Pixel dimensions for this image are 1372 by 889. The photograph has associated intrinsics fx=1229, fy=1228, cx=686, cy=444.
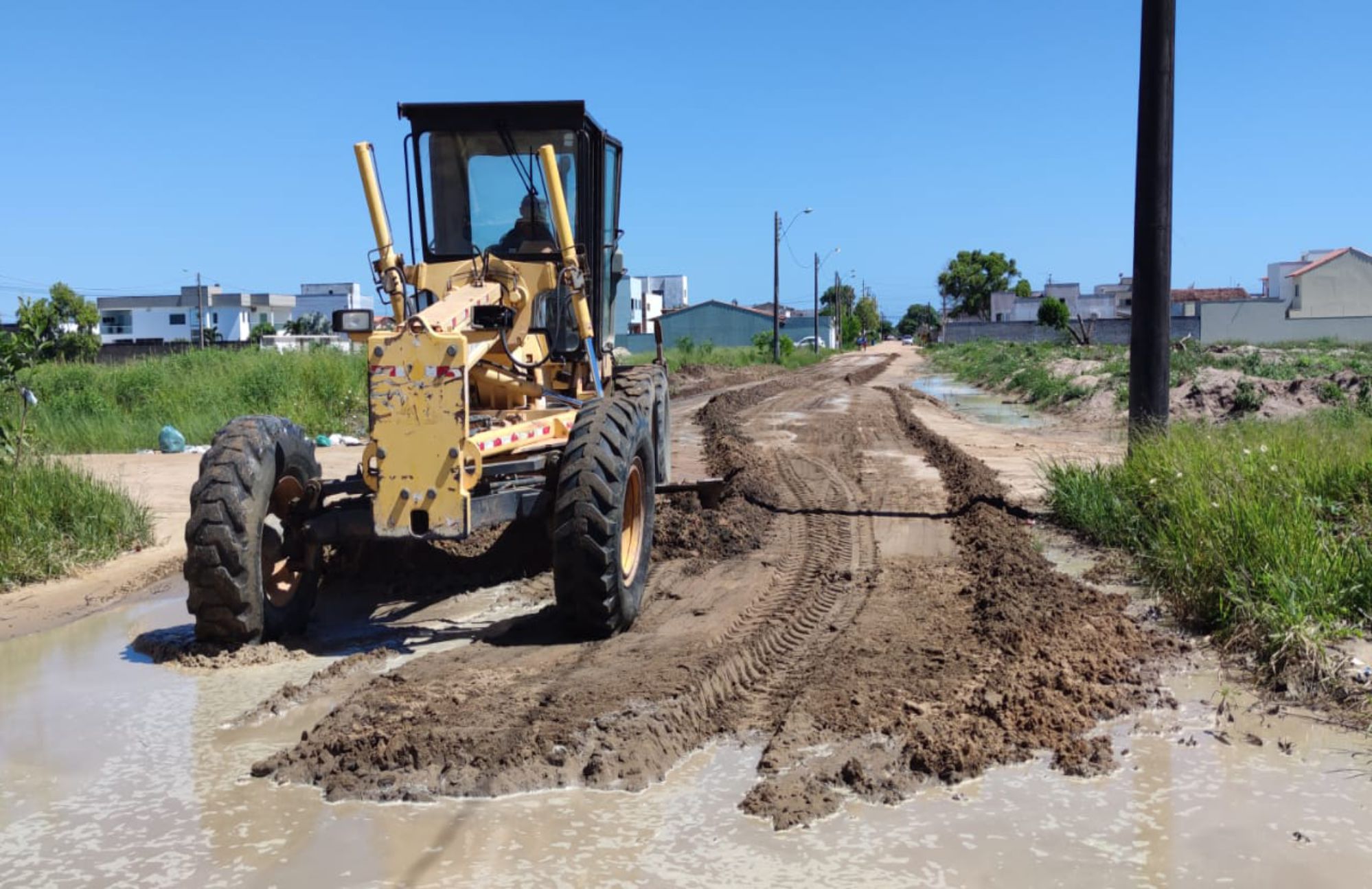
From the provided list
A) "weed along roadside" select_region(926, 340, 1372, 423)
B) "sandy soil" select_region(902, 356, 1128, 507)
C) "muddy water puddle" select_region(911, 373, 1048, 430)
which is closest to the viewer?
"sandy soil" select_region(902, 356, 1128, 507)

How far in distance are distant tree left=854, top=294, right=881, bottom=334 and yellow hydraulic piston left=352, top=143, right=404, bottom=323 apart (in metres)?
129

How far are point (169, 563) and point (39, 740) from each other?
4.49 m

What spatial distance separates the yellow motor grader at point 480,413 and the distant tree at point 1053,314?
72.4m

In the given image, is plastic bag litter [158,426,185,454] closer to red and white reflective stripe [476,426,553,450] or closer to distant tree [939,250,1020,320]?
red and white reflective stripe [476,426,553,450]

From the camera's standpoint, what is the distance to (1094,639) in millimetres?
6879

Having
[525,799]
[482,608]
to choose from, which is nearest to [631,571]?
[482,608]

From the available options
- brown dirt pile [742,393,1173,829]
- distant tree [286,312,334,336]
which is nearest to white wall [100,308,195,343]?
distant tree [286,312,334,336]

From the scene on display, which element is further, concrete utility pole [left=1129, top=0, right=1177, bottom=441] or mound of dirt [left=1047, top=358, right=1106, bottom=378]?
mound of dirt [left=1047, top=358, right=1106, bottom=378]

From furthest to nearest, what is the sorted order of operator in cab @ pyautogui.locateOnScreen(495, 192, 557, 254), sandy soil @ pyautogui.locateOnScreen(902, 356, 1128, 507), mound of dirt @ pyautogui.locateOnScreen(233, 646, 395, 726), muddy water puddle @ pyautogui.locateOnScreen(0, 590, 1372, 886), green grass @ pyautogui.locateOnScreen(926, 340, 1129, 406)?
green grass @ pyautogui.locateOnScreen(926, 340, 1129, 406) → sandy soil @ pyautogui.locateOnScreen(902, 356, 1128, 507) → operator in cab @ pyautogui.locateOnScreen(495, 192, 557, 254) → mound of dirt @ pyautogui.locateOnScreen(233, 646, 395, 726) → muddy water puddle @ pyautogui.locateOnScreen(0, 590, 1372, 886)

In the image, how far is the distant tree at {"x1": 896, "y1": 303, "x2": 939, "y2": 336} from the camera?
546ft

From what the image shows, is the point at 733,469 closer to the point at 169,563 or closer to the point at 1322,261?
the point at 169,563

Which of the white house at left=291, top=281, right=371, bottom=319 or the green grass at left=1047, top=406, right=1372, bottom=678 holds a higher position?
the white house at left=291, top=281, right=371, bottom=319

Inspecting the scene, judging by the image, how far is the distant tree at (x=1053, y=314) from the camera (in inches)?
3078

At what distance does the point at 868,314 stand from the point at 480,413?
156483 millimetres
